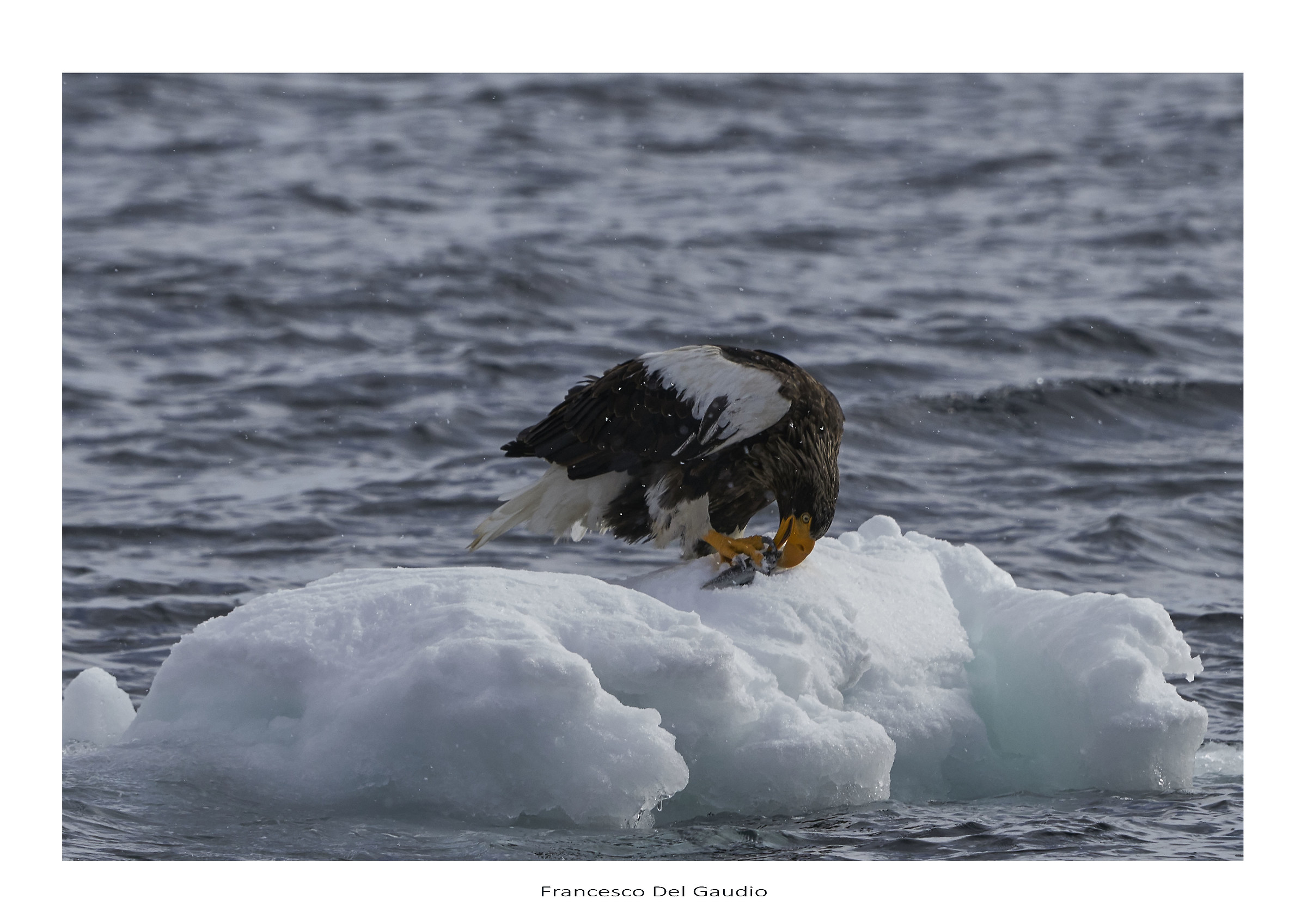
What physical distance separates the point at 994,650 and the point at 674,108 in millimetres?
15344

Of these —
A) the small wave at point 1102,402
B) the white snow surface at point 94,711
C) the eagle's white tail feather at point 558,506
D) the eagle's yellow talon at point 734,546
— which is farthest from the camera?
the small wave at point 1102,402

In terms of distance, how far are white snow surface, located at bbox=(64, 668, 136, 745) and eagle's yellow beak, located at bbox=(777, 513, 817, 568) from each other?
2459 mm

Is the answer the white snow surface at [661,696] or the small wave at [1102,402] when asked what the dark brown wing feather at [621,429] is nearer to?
the white snow surface at [661,696]

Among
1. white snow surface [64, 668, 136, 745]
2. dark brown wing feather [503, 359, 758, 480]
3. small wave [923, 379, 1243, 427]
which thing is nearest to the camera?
white snow surface [64, 668, 136, 745]

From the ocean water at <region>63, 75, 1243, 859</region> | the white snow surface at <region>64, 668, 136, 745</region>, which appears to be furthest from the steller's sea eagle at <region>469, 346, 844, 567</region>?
the white snow surface at <region>64, 668, 136, 745</region>

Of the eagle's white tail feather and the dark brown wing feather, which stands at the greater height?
the dark brown wing feather

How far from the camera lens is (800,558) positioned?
583 centimetres

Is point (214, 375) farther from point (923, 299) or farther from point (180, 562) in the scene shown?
point (923, 299)

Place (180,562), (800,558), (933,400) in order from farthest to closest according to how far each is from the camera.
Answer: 1. (933,400)
2. (180,562)
3. (800,558)

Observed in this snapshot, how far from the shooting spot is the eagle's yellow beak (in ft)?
19.1

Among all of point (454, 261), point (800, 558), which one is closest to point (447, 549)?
point (800, 558)

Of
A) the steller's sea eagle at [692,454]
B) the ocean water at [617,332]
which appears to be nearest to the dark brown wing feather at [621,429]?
the steller's sea eagle at [692,454]

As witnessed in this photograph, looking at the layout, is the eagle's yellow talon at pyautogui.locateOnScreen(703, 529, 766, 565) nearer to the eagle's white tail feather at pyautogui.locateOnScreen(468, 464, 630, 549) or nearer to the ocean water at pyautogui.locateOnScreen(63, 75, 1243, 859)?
the eagle's white tail feather at pyautogui.locateOnScreen(468, 464, 630, 549)

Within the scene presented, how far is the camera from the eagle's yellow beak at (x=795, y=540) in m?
5.82
